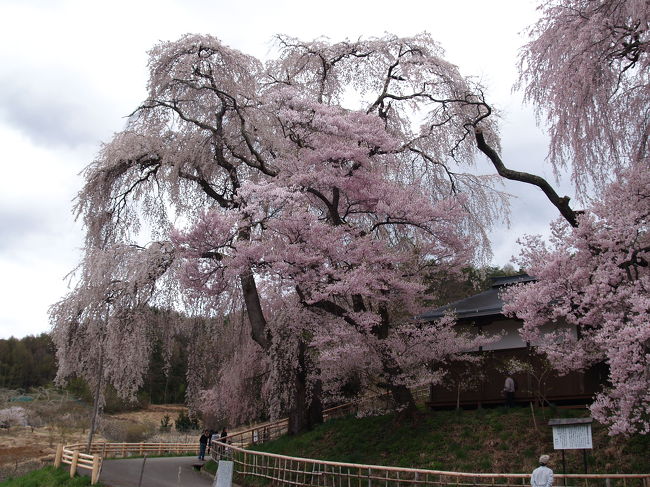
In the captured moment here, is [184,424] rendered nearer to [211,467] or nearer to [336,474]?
[211,467]

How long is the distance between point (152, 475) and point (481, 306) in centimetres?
1009

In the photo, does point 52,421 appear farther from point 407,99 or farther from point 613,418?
point 613,418

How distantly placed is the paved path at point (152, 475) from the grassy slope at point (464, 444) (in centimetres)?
243

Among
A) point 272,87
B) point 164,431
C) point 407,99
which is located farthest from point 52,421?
point 407,99

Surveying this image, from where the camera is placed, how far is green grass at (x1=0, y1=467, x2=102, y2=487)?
50.2 feet

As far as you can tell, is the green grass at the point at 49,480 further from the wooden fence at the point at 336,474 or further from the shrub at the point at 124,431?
the shrub at the point at 124,431

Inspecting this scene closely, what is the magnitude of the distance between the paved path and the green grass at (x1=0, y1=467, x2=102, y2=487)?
0.49 m

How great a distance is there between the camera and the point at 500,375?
1496 centimetres

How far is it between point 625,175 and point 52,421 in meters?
36.2

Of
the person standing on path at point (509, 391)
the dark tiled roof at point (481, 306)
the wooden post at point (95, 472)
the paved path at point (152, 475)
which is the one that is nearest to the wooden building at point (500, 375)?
the dark tiled roof at point (481, 306)

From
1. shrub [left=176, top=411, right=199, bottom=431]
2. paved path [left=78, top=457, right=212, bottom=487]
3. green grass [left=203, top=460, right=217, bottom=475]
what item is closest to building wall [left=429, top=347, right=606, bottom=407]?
green grass [left=203, top=460, right=217, bottom=475]

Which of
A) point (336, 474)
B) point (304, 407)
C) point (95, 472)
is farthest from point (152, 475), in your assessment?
point (336, 474)

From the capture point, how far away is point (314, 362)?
54.6ft

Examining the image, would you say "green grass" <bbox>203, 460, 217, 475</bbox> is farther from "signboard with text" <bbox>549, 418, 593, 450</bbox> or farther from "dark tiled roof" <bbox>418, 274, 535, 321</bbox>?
"signboard with text" <bbox>549, 418, 593, 450</bbox>
